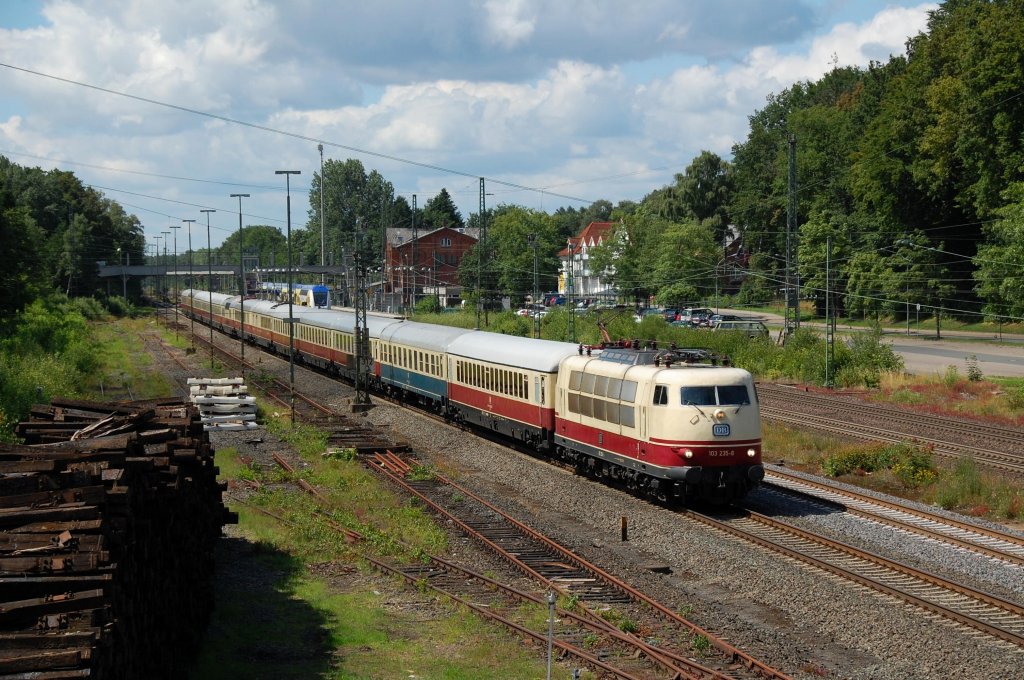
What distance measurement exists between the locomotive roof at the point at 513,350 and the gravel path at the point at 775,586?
312cm

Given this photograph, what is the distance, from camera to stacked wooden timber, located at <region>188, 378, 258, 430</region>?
117 feet

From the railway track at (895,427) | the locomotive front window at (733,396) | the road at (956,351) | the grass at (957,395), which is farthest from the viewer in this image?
the road at (956,351)

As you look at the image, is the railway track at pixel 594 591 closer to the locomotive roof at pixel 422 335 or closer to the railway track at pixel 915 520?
the railway track at pixel 915 520

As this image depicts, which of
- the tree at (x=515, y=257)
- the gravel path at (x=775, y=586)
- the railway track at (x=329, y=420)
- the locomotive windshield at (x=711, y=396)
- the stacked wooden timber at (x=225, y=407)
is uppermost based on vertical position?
the tree at (x=515, y=257)

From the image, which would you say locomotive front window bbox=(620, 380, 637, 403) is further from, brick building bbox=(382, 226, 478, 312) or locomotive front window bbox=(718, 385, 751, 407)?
brick building bbox=(382, 226, 478, 312)

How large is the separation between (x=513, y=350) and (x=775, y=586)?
593 inches

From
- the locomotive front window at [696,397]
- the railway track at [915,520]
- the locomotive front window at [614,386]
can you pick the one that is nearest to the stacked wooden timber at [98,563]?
the locomotive front window at [696,397]

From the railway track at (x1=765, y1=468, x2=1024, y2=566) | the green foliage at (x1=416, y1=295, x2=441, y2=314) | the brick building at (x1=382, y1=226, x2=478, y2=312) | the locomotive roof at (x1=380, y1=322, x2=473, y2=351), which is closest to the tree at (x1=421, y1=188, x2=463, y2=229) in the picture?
the brick building at (x1=382, y1=226, x2=478, y2=312)

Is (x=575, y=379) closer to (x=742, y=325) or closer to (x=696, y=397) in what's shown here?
(x=696, y=397)

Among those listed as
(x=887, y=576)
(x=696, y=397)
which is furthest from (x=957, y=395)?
(x=887, y=576)

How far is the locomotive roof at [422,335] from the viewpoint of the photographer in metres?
37.4

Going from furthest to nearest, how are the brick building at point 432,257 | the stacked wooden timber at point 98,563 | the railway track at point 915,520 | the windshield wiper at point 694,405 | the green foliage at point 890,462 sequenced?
the brick building at point 432,257, the green foliage at point 890,462, the windshield wiper at point 694,405, the railway track at point 915,520, the stacked wooden timber at point 98,563

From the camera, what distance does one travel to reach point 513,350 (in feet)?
98.9

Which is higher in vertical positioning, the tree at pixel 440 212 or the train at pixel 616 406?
the tree at pixel 440 212
